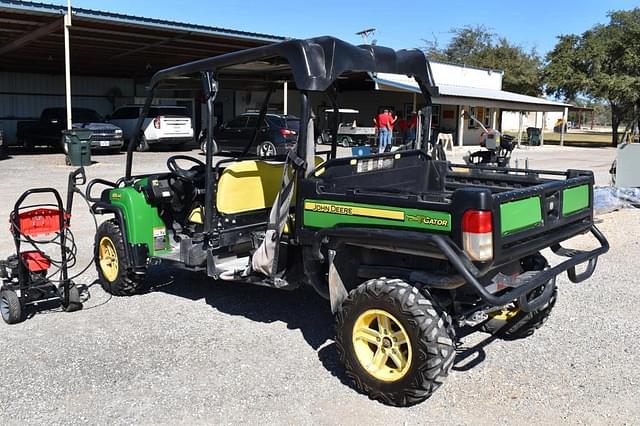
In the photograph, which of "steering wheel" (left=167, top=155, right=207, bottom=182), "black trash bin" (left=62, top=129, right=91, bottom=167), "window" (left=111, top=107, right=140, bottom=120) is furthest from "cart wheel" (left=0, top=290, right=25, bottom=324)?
"window" (left=111, top=107, right=140, bottom=120)

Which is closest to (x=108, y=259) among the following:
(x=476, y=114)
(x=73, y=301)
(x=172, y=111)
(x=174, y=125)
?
(x=73, y=301)

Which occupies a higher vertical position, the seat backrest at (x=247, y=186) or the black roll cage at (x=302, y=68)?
the black roll cage at (x=302, y=68)

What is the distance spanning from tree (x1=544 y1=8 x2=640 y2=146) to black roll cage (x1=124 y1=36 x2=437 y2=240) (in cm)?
3656

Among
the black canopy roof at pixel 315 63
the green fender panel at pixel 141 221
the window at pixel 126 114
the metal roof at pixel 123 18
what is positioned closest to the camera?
the black canopy roof at pixel 315 63

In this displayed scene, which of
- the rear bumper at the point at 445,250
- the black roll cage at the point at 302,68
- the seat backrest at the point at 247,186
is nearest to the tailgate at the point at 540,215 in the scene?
the rear bumper at the point at 445,250

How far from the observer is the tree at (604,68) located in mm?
38094

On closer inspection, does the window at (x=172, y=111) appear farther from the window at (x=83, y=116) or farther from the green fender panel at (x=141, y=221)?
the green fender panel at (x=141, y=221)

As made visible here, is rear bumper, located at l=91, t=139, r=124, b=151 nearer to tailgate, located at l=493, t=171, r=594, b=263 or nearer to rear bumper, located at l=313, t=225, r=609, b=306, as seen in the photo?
A: rear bumper, located at l=313, t=225, r=609, b=306

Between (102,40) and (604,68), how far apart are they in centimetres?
3092

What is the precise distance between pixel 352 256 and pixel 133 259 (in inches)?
93.4

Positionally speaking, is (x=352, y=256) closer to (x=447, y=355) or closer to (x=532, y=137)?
(x=447, y=355)

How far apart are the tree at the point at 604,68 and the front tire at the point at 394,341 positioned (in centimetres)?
3809

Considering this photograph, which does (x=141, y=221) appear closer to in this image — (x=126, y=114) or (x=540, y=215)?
(x=540, y=215)

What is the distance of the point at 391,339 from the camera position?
153 inches
